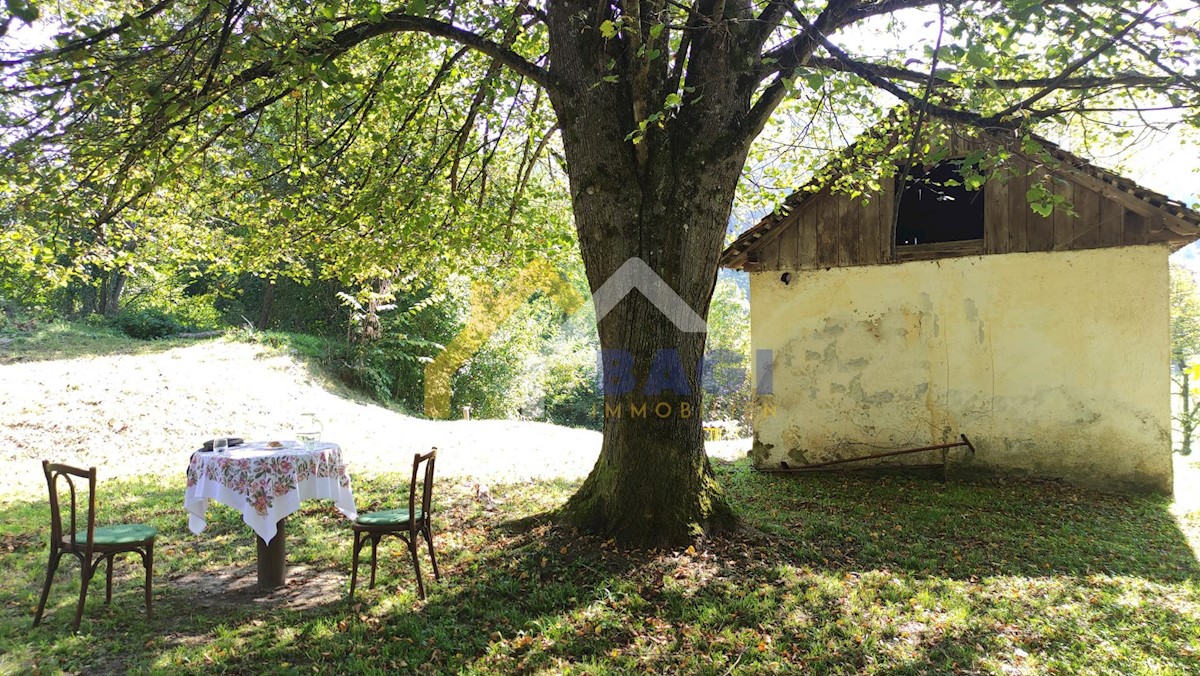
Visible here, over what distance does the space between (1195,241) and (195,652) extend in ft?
37.7

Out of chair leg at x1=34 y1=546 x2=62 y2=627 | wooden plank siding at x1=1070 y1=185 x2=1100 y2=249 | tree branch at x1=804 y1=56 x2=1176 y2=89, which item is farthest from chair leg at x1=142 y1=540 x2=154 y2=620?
wooden plank siding at x1=1070 y1=185 x2=1100 y2=249

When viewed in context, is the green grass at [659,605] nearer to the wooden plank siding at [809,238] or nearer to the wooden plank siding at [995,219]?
the wooden plank siding at [995,219]

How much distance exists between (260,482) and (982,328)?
9.03 metres

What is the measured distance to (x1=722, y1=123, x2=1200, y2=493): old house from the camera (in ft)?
28.2

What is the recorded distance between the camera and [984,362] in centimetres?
925

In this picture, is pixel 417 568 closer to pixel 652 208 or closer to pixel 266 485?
pixel 266 485

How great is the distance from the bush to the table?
51.2ft

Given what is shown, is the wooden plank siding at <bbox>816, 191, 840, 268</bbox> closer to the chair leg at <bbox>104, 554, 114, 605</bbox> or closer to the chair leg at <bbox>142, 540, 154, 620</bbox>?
the chair leg at <bbox>142, 540, 154, 620</bbox>

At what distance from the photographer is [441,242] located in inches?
349

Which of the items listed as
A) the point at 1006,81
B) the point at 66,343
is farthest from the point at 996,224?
the point at 66,343

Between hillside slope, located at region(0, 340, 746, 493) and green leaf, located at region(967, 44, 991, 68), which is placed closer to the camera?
green leaf, located at region(967, 44, 991, 68)

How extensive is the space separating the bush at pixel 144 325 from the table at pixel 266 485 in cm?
1561

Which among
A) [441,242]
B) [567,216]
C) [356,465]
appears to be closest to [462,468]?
[356,465]

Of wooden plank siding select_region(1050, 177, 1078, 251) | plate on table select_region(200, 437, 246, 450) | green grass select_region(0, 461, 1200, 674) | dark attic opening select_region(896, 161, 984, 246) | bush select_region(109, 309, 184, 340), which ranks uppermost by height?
dark attic opening select_region(896, 161, 984, 246)
